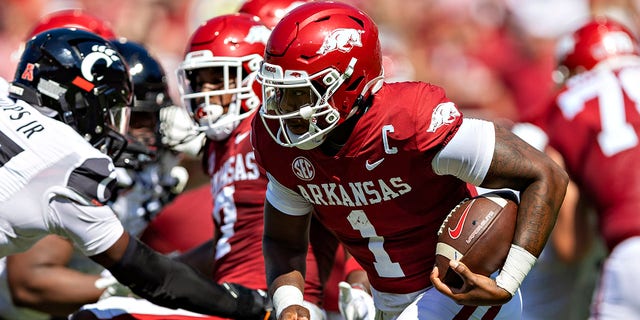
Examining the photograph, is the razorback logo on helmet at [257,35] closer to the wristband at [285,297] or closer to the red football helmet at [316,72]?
the red football helmet at [316,72]

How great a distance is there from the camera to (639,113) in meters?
5.96

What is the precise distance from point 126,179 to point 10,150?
152 centimetres

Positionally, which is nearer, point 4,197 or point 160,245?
point 4,197

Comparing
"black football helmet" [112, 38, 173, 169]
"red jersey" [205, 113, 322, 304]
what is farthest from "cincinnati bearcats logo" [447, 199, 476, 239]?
"black football helmet" [112, 38, 173, 169]

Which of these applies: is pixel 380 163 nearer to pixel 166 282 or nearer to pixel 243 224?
pixel 166 282

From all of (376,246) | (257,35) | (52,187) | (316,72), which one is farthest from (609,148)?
(52,187)

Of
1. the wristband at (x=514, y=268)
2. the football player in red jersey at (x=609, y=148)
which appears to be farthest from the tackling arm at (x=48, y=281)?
the football player in red jersey at (x=609, y=148)

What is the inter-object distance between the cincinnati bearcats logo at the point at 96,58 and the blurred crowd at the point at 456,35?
4590 millimetres

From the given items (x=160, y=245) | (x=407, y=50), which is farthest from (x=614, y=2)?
(x=160, y=245)

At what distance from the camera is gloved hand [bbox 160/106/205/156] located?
17.8ft

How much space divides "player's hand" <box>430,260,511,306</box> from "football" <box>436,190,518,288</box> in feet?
0.18

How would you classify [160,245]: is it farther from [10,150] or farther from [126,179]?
[10,150]

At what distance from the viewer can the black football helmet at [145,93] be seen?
Result: 534cm

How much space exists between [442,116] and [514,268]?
22.7 inches
